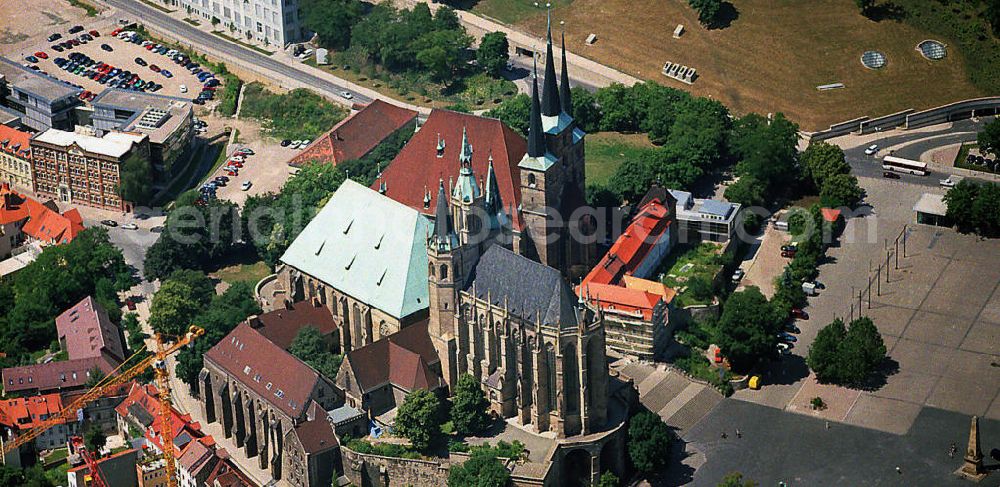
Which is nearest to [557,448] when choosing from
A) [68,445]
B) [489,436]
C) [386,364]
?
[489,436]

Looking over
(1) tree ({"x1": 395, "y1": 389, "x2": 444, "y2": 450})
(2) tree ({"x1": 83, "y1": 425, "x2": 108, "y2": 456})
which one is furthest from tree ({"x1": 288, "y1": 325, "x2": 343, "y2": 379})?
(2) tree ({"x1": 83, "y1": 425, "x2": 108, "y2": 456})

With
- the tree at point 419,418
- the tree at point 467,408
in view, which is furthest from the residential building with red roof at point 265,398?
the tree at point 467,408

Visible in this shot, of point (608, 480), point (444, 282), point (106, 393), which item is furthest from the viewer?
point (106, 393)

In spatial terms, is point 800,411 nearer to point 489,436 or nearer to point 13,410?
point 489,436

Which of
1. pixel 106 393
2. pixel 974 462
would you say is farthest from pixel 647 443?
pixel 106 393

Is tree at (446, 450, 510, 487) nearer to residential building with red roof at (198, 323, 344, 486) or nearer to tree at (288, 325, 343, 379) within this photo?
residential building with red roof at (198, 323, 344, 486)

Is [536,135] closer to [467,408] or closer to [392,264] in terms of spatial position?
[392,264]
